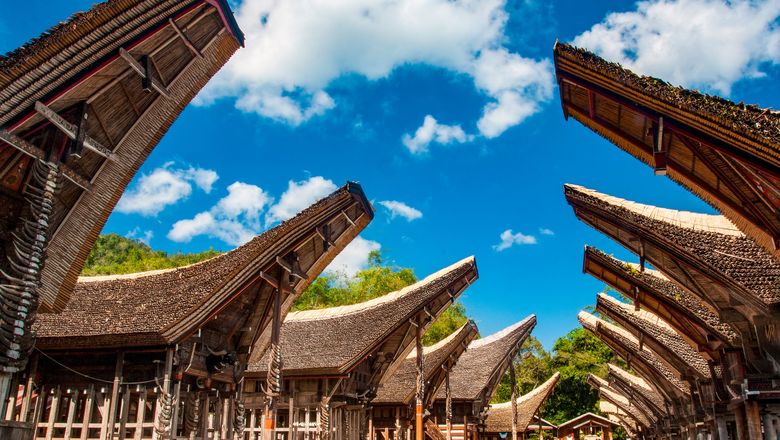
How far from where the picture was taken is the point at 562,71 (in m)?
7.09

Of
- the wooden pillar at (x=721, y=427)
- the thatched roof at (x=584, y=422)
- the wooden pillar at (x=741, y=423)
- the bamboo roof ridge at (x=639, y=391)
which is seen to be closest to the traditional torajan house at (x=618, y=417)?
the thatched roof at (x=584, y=422)

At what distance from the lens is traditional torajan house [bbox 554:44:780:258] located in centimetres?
573

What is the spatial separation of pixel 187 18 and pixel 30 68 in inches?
96.0

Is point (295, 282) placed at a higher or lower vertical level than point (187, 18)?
lower

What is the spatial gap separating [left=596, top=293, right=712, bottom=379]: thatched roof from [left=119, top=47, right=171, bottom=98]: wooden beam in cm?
1238

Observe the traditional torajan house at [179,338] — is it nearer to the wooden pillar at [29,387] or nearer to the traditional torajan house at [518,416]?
the wooden pillar at [29,387]

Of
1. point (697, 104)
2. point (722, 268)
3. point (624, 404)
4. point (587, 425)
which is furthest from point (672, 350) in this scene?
point (587, 425)

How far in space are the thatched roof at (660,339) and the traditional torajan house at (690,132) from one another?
8074 mm

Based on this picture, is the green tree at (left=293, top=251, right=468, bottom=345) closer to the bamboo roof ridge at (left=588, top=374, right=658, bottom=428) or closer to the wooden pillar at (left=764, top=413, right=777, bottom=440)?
the bamboo roof ridge at (left=588, top=374, right=658, bottom=428)

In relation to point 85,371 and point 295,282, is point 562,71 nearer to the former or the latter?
point 295,282

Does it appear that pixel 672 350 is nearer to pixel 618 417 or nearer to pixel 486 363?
pixel 486 363

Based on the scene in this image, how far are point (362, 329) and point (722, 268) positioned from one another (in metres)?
13.0

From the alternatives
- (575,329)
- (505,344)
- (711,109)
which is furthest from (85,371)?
(575,329)

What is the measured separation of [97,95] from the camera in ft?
26.3
